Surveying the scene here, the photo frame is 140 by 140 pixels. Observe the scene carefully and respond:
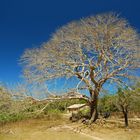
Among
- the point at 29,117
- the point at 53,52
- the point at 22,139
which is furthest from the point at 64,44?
the point at 22,139

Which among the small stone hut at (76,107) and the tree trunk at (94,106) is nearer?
Answer: the tree trunk at (94,106)

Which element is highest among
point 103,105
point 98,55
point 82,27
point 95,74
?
point 82,27

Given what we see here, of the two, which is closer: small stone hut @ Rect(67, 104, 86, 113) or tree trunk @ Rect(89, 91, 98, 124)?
tree trunk @ Rect(89, 91, 98, 124)

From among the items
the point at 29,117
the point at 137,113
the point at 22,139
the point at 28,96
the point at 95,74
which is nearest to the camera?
the point at 22,139

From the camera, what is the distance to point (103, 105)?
22266mm

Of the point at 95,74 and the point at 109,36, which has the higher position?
the point at 109,36

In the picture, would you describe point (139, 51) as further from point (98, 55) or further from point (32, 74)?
point (32, 74)

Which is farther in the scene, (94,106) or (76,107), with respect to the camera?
(76,107)

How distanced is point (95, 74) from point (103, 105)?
5224 mm

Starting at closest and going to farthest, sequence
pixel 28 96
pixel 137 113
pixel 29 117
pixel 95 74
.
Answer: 1. pixel 28 96
2. pixel 95 74
3. pixel 29 117
4. pixel 137 113

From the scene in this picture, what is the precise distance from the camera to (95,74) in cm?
1784

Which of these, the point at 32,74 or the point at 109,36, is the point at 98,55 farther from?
the point at 32,74

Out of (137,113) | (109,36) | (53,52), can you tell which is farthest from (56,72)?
(137,113)

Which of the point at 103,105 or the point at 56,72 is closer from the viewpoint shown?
the point at 56,72
